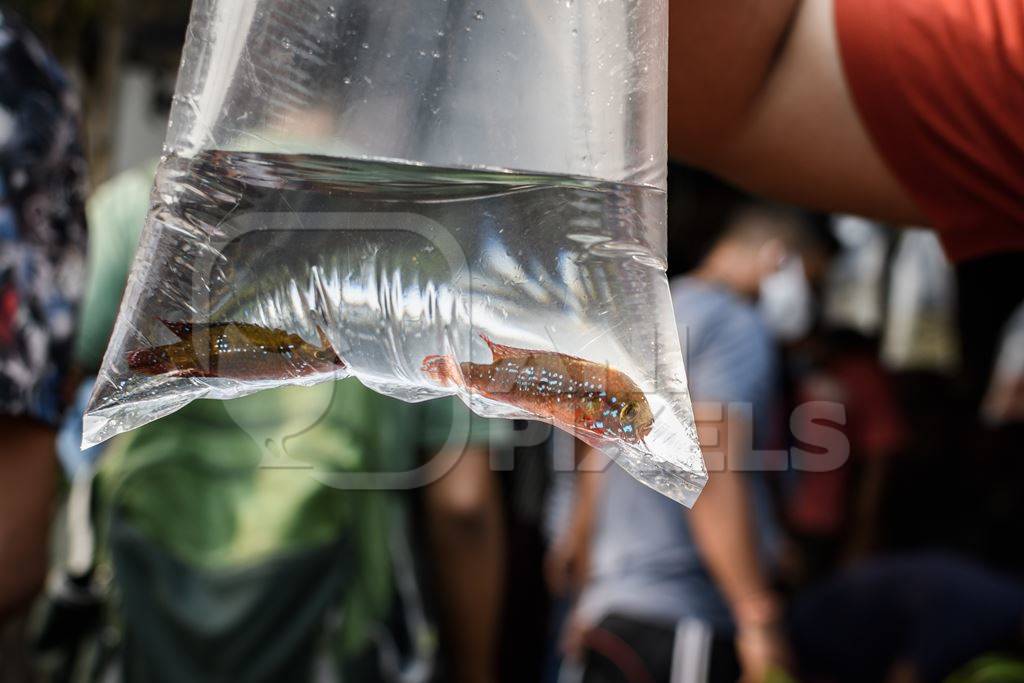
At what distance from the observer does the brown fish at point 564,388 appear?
0.63 metres

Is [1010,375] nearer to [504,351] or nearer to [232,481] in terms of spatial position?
[232,481]

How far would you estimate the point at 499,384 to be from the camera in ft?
2.05

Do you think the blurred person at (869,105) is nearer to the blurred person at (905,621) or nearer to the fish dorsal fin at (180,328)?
the fish dorsal fin at (180,328)

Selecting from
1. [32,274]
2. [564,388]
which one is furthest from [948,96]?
[32,274]

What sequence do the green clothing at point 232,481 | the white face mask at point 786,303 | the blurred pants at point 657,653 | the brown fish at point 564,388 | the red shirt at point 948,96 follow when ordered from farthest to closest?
the white face mask at point 786,303, the blurred pants at point 657,653, the green clothing at point 232,481, the red shirt at point 948,96, the brown fish at point 564,388

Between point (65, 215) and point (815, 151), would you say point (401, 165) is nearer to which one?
point (815, 151)

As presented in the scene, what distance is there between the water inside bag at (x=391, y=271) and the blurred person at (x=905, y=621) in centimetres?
231

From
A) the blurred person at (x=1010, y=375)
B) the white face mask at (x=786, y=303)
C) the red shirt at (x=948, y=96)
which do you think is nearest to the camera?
the red shirt at (x=948, y=96)

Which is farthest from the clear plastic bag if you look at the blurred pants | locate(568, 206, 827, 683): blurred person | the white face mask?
the white face mask

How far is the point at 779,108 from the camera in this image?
0.93 metres

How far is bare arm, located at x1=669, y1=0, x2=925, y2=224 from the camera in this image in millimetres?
875

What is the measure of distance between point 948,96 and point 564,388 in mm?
434

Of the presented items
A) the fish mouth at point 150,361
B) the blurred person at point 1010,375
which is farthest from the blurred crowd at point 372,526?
the blurred person at point 1010,375

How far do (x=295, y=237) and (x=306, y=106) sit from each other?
0.07m
